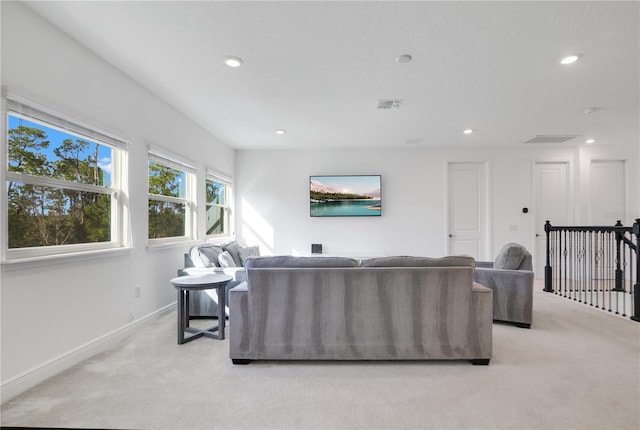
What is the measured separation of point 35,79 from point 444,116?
4.20 metres

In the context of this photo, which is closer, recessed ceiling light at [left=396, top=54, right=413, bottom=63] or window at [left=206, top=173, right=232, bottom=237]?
recessed ceiling light at [left=396, top=54, right=413, bottom=63]

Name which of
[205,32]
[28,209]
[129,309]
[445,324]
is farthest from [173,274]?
[445,324]

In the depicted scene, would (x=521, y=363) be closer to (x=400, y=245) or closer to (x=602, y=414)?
(x=602, y=414)

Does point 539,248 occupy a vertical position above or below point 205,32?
below

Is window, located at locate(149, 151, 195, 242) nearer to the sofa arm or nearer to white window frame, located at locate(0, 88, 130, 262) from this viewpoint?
white window frame, located at locate(0, 88, 130, 262)

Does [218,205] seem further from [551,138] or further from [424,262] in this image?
[551,138]

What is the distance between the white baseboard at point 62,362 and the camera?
194cm

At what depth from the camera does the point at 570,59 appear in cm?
264

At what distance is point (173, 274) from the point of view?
387cm

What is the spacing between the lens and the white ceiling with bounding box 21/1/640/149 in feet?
6.78

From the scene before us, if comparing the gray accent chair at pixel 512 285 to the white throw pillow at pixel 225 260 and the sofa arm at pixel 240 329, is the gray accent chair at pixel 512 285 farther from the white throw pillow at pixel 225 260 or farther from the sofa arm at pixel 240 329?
the white throw pillow at pixel 225 260

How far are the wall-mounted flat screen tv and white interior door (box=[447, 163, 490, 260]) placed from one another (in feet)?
4.74

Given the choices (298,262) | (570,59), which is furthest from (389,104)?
(298,262)

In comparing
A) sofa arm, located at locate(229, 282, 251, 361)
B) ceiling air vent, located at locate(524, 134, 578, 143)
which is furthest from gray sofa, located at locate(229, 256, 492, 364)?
ceiling air vent, located at locate(524, 134, 578, 143)
